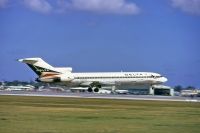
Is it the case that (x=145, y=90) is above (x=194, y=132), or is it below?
above

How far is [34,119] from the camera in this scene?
3691 centimetres

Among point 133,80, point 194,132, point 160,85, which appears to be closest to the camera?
point 194,132

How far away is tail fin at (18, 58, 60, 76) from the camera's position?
139m

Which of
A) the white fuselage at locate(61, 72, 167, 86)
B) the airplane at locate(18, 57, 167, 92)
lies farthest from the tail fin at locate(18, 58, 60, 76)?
the white fuselage at locate(61, 72, 167, 86)

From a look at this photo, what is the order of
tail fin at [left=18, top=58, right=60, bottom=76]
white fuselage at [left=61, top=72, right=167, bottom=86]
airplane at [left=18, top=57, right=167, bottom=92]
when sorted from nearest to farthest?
1. white fuselage at [left=61, top=72, right=167, bottom=86]
2. airplane at [left=18, top=57, right=167, bottom=92]
3. tail fin at [left=18, top=58, right=60, bottom=76]

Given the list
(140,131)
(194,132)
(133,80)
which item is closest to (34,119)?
(140,131)

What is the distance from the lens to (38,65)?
459 ft

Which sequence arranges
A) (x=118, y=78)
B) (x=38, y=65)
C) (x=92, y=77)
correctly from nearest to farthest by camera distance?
1. (x=118, y=78)
2. (x=92, y=77)
3. (x=38, y=65)

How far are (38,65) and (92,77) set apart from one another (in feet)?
44.9

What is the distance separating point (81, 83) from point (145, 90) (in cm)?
2623

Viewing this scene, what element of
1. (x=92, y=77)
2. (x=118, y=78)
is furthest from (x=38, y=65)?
(x=118, y=78)

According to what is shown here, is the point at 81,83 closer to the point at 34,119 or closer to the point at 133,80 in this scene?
the point at 133,80

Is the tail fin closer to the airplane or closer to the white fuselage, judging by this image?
the airplane

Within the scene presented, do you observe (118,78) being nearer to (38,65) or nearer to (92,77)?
(92,77)
